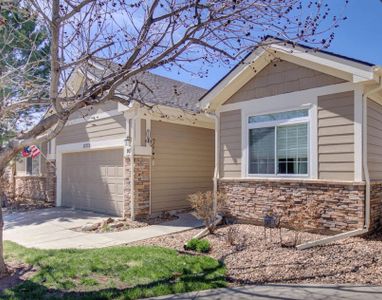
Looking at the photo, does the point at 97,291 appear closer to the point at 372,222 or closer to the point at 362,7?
the point at 372,222

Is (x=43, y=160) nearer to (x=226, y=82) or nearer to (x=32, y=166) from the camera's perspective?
(x=32, y=166)

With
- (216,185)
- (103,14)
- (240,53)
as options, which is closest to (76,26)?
(103,14)

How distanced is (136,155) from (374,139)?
6530 mm

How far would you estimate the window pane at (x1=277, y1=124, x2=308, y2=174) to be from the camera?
8336 mm

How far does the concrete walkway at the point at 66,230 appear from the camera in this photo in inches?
323

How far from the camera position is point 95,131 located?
1283 cm

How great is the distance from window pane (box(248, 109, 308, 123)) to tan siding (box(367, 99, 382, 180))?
1416 mm

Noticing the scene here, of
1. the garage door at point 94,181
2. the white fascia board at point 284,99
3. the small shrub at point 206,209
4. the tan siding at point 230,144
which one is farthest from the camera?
the garage door at point 94,181

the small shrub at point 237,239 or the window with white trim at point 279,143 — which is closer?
the small shrub at point 237,239

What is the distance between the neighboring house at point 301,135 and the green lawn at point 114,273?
10.3ft

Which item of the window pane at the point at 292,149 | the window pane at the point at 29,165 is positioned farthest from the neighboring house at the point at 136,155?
the window pane at the point at 29,165

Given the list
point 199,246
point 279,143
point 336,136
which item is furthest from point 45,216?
point 336,136

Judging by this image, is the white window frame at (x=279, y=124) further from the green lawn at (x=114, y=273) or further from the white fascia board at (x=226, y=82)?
the green lawn at (x=114, y=273)

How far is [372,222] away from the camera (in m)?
7.61
